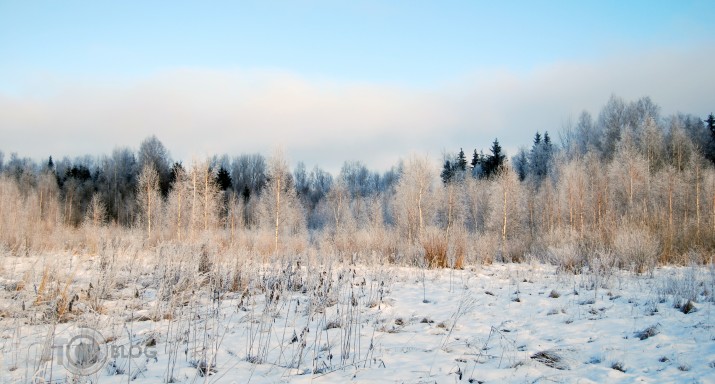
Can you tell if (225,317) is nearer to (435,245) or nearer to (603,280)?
(603,280)

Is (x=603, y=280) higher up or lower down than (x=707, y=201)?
lower down

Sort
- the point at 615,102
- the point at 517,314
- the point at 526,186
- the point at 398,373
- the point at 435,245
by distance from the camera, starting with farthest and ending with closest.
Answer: the point at 615,102 → the point at 526,186 → the point at 435,245 → the point at 517,314 → the point at 398,373

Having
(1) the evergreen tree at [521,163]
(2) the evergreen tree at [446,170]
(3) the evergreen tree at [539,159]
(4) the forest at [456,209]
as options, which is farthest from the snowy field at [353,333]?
(1) the evergreen tree at [521,163]

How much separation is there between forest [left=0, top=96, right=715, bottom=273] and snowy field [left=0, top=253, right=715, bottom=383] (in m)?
3.48

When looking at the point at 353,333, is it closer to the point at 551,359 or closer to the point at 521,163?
the point at 551,359

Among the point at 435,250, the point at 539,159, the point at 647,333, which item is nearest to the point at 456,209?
the point at 539,159

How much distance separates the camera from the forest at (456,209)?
48.3 ft

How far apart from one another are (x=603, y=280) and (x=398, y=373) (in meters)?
6.84

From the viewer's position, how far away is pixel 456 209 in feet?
125

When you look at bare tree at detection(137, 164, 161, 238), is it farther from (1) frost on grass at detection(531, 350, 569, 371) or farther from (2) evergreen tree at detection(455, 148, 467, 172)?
(2) evergreen tree at detection(455, 148, 467, 172)

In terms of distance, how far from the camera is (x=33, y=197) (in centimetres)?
3759

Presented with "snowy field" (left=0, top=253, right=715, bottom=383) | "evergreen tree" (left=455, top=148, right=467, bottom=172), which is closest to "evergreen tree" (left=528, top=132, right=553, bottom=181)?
"evergreen tree" (left=455, top=148, right=467, bottom=172)

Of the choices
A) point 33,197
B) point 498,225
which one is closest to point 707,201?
point 498,225

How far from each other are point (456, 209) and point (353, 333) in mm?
34186
